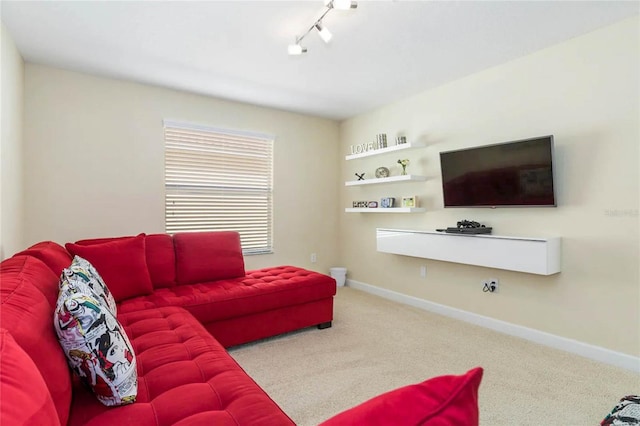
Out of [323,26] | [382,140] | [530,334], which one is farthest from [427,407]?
[382,140]

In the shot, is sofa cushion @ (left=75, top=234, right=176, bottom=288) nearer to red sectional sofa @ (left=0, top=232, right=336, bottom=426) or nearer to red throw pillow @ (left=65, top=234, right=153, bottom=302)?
red sectional sofa @ (left=0, top=232, right=336, bottom=426)

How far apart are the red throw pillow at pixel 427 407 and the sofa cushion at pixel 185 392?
74cm

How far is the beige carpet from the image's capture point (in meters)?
1.94

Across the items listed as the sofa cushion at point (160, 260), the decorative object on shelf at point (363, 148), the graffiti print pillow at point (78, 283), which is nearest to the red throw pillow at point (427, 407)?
the graffiti print pillow at point (78, 283)

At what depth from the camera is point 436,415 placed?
1.59 feet

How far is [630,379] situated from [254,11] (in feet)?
11.7

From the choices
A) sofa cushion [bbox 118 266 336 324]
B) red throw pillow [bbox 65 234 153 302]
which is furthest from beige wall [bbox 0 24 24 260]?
sofa cushion [bbox 118 266 336 324]

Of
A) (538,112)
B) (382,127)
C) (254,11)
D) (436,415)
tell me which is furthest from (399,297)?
(436,415)

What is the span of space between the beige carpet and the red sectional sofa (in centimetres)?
32

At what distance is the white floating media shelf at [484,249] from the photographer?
8.83ft

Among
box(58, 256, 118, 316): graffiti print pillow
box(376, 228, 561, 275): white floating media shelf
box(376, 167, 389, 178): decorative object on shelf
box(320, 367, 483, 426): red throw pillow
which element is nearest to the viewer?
box(320, 367, 483, 426): red throw pillow

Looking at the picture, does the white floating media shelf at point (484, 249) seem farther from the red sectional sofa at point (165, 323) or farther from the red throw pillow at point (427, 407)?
the red throw pillow at point (427, 407)

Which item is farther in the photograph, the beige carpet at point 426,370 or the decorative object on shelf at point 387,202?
the decorative object on shelf at point 387,202

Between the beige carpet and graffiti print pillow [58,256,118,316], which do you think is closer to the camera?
graffiti print pillow [58,256,118,316]
